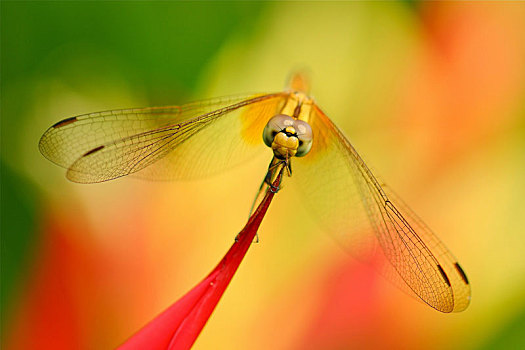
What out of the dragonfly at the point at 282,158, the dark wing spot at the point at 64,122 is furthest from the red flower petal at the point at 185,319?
the dark wing spot at the point at 64,122

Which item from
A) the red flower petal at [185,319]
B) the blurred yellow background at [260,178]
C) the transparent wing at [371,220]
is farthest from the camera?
the blurred yellow background at [260,178]

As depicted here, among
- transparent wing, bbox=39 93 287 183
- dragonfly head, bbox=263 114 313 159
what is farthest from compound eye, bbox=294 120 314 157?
transparent wing, bbox=39 93 287 183

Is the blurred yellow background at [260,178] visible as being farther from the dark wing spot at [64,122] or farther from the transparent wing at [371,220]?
the dark wing spot at [64,122]

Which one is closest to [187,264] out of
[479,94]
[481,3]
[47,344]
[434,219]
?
[47,344]

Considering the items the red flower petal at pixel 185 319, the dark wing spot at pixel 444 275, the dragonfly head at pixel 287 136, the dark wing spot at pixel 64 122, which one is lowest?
the red flower petal at pixel 185 319

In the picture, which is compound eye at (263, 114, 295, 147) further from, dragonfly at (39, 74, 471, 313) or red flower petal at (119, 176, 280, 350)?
red flower petal at (119, 176, 280, 350)

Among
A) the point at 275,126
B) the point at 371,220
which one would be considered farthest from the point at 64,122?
the point at 371,220

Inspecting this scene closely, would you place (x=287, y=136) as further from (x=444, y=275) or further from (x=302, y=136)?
(x=444, y=275)

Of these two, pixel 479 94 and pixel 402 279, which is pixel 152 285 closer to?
pixel 402 279
